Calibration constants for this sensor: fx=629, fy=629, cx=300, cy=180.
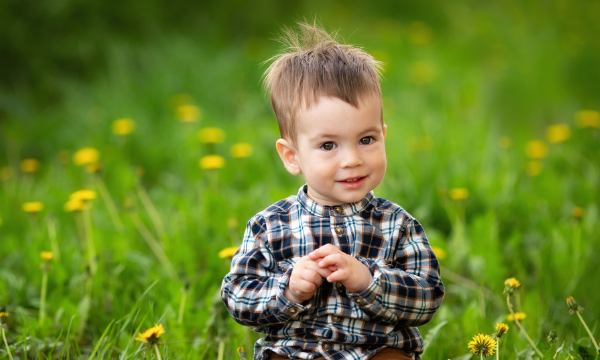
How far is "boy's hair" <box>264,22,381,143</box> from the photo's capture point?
1529mm

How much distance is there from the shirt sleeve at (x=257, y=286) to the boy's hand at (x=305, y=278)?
0.09ft

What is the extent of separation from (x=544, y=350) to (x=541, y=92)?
3.72 meters

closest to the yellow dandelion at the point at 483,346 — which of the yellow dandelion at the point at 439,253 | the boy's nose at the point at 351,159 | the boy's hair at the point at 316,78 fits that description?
the boy's nose at the point at 351,159

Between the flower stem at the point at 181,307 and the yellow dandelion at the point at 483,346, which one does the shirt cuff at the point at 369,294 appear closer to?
the yellow dandelion at the point at 483,346

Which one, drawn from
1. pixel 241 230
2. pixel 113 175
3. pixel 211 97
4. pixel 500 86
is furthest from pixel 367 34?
pixel 241 230

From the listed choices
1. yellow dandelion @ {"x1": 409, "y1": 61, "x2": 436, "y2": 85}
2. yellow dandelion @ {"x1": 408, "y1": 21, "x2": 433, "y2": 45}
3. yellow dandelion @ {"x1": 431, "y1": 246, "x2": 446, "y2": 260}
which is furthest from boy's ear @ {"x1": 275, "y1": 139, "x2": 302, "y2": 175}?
→ yellow dandelion @ {"x1": 408, "y1": 21, "x2": 433, "y2": 45}

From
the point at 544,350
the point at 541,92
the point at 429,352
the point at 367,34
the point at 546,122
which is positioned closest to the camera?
the point at 544,350

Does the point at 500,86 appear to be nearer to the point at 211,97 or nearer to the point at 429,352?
the point at 211,97

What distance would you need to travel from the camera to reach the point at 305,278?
1.45 m

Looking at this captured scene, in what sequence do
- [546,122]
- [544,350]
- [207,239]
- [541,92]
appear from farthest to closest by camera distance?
[541,92] < [546,122] < [207,239] < [544,350]

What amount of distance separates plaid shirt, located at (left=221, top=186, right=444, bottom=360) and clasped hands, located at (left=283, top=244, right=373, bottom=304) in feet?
0.09

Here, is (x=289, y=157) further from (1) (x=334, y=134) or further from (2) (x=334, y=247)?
(2) (x=334, y=247)

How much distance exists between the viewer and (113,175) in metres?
3.52

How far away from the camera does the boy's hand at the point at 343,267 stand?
1.43 metres
